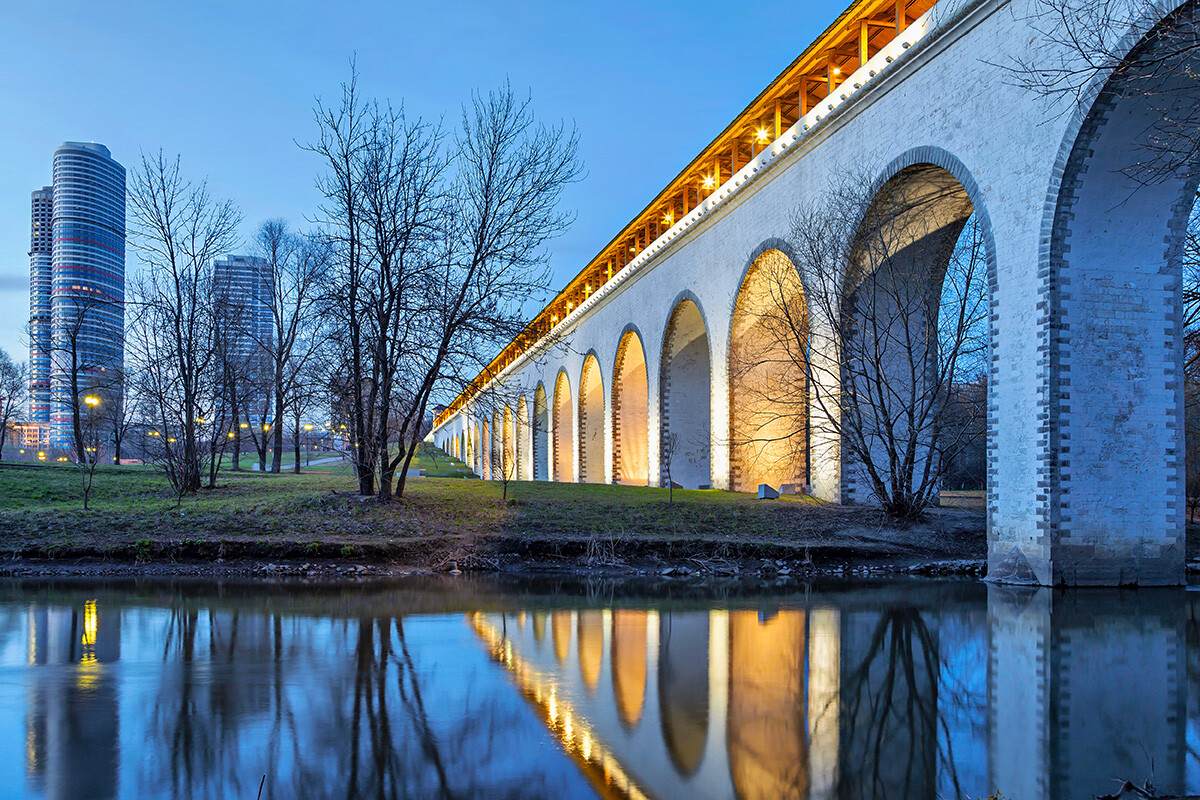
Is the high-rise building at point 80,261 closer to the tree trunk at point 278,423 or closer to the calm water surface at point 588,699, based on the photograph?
→ the tree trunk at point 278,423

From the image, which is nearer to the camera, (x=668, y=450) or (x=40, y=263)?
(x=668, y=450)

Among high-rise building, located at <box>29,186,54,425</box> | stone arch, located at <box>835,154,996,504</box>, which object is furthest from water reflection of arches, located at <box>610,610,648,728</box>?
high-rise building, located at <box>29,186,54,425</box>

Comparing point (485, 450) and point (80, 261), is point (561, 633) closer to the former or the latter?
point (80, 261)

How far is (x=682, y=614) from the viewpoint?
9.07 metres

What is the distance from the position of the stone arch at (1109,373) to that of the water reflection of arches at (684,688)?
17.6ft

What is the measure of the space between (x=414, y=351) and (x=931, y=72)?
10.4m

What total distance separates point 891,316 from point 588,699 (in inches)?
511

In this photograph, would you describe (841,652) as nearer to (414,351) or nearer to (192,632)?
(192,632)

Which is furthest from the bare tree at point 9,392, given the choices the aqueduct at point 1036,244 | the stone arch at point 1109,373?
the stone arch at point 1109,373

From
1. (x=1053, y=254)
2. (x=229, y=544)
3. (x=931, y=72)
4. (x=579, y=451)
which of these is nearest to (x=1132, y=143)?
(x=1053, y=254)

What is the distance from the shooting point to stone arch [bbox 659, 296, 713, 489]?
27.2 metres

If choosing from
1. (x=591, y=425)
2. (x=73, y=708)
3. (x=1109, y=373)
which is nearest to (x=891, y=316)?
(x=1109, y=373)

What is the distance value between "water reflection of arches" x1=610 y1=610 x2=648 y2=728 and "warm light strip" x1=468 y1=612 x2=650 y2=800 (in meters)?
0.33

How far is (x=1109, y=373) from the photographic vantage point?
10836mm
